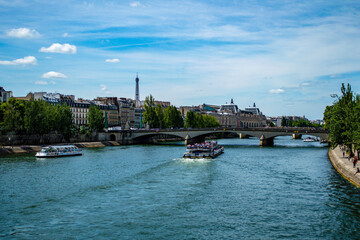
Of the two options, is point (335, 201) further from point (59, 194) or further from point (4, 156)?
point (4, 156)

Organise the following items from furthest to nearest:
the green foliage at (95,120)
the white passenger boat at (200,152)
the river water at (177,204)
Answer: the green foliage at (95,120), the white passenger boat at (200,152), the river water at (177,204)

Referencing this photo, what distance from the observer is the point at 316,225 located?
24234 millimetres

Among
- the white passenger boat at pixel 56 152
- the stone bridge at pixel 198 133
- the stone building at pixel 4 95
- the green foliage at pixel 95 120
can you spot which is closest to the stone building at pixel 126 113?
the stone bridge at pixel 198 133

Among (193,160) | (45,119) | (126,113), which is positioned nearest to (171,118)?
(126,113)

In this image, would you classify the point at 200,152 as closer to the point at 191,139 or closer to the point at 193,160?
the point at 193,160

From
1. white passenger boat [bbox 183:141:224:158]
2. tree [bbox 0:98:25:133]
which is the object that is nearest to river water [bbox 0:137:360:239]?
white passenger boat [bbox 183:141:224:158]

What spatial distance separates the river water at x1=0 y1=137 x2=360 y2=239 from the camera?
23.1m

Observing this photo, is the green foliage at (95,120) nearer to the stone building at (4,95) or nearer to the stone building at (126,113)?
the stone building at (4,95)

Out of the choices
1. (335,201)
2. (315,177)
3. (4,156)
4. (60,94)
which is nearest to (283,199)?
(335,201)

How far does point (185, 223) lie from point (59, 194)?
12.7m

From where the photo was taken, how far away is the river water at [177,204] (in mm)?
23078

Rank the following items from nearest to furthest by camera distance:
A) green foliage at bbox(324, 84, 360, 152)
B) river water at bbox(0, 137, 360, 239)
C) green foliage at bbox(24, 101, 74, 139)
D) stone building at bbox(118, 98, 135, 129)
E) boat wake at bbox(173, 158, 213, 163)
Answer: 1. river water at bbox(0, 137, 360, 239)
2. green foliage at bbox(324, 84, 360, 152)
3. boat wake at bbox(173, 158, 213, 163)
4. green foliage at bbox(24, 101, 74, 139)
5. stone building at bbox(118, 98, 135, 129)

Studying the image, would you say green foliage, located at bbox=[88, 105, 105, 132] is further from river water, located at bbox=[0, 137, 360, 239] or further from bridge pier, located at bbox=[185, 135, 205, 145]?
river water, located at bbox=[0, 137, 360, 239]

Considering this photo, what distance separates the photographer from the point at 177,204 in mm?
28984
